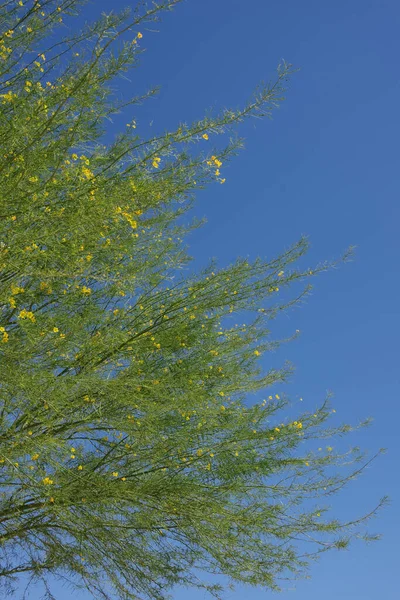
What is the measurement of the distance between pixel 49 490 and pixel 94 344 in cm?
104

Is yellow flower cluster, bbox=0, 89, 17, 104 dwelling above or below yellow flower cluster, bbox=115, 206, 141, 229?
above

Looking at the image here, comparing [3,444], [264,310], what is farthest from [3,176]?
[264,310]

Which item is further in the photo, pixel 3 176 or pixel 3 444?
pixel 3 444

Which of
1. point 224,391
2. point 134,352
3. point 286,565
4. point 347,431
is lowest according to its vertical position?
point 286,565

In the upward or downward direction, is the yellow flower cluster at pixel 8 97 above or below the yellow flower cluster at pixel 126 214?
above

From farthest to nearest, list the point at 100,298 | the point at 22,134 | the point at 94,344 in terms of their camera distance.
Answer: the point at 100,298 → the point at 94,344 → the point at 22,134

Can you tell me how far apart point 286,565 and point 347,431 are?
1.28 m

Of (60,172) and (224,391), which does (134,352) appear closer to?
(224,391)

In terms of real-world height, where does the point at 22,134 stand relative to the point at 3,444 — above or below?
above

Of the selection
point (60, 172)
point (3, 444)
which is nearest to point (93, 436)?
point (3, 444)

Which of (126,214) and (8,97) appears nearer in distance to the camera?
(8,97)

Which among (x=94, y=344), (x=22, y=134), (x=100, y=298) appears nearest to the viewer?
(x=22, y=134)

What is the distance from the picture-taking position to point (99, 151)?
5641mm

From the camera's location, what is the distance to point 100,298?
19.5ft
